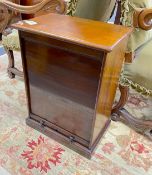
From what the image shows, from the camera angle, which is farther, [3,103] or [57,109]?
[3,103]

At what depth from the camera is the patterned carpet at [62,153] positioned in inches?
43.6

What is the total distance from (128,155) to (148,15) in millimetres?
800

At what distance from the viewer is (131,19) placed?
1.09 m

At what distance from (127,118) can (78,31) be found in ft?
2.41

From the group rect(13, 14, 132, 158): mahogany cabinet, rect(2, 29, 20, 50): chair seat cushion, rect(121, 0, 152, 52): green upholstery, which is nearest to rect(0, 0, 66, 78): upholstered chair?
rect(2, 29, 20, 50): chair seat cushion

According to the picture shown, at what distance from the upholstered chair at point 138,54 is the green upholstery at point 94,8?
23 cm

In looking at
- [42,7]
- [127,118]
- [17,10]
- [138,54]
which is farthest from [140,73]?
[17,10]

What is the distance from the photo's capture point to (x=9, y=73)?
1.78 metres

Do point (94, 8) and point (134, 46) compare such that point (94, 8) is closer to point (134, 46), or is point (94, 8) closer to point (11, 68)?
point (134, 46)

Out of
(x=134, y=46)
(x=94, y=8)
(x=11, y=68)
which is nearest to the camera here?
(x=134, y=46)

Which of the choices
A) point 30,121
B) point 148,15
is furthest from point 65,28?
point 30,121

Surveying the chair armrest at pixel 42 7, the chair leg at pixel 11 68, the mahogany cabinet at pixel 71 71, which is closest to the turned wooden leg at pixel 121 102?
the mahogany cabinet at pixel 71 71

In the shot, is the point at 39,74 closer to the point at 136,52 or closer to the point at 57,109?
the point at 57,109

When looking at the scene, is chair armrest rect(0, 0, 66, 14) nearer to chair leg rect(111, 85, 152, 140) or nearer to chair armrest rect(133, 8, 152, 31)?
chair armrest rect(133, 8, 152, 31)
